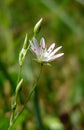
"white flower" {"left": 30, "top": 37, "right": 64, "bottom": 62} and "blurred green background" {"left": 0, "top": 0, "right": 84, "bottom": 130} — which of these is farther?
Result: "blurred green background" {"left": 0, "top": 0, "right": 84, "bottom": 130}

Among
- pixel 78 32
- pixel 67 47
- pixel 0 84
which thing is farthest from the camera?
pixel 67 47

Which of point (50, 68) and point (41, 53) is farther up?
point (41, 53)

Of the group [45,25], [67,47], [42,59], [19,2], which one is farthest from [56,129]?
[19,2]

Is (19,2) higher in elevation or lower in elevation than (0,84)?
higher

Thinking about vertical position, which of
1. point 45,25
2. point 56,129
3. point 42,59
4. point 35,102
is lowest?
point 56,129

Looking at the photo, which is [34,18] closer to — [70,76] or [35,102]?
[70,76]

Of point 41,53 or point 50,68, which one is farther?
point 50,68

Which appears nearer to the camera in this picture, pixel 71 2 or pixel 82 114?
pixel 82 114

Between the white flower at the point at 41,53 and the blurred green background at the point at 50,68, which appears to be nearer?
the white flower at the point at 41,53
